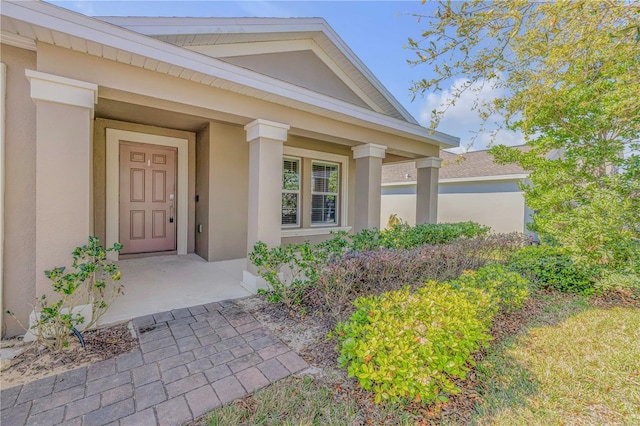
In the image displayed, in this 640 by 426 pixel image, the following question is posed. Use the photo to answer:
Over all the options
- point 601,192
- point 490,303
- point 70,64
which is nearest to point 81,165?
point 70,64

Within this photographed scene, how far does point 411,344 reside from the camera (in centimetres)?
208

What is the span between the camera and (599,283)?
14.0ft

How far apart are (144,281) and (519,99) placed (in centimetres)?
615

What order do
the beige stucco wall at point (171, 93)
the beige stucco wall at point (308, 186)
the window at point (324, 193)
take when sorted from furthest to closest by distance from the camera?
the window at point (324, 193) < the beige stucco wall at point (308, 186) < the beige stucco wall at point (171, 93)

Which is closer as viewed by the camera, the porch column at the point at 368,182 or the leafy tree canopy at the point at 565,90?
the leafy tree canopy at the point at 565,90

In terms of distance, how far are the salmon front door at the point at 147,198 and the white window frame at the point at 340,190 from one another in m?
2.57

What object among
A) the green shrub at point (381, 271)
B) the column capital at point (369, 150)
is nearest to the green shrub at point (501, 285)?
the green shrub at point (381, 271)

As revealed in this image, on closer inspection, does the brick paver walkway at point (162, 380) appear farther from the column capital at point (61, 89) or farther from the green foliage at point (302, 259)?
the column capital at point (61, 89)

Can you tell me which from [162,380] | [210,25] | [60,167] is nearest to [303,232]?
[210,25]

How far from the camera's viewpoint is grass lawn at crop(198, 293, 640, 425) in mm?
1933

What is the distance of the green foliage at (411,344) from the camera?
1.94m

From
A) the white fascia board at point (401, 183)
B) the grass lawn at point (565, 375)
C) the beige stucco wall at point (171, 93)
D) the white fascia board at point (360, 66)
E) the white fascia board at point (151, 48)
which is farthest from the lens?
the white fascia board at point (401, 183)

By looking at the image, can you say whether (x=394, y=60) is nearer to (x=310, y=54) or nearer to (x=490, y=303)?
(x=310, y=54)

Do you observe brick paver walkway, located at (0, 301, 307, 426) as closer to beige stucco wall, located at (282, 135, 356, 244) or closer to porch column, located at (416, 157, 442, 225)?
beige stucco wall, located at (282, 135, 356, 244)
